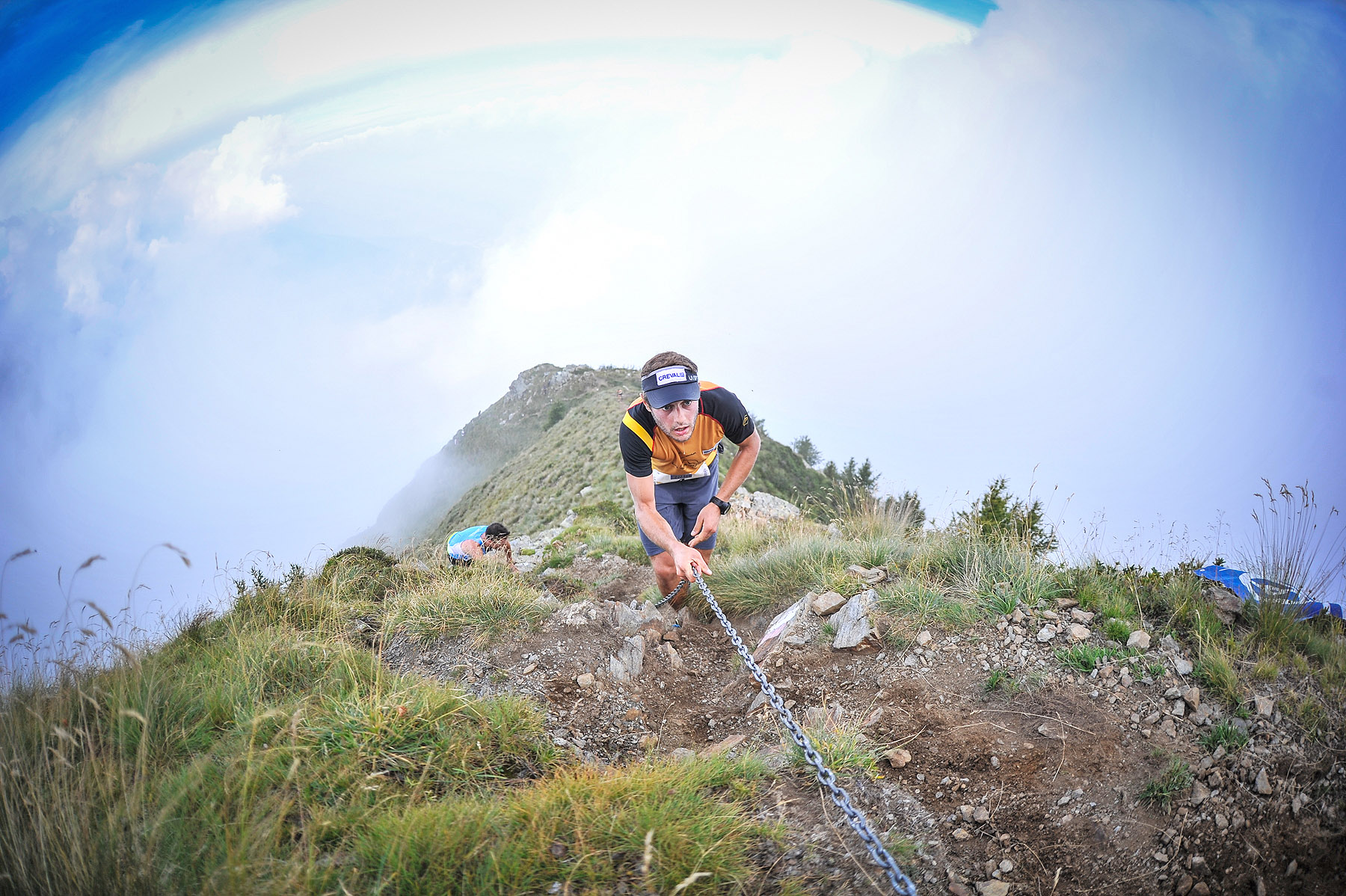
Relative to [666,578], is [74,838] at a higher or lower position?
higher

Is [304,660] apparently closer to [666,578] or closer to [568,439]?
[666,578]

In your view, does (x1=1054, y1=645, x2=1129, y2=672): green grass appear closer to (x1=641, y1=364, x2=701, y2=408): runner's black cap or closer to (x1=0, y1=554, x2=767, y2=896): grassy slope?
(x1=0, y1=554, x2=767, y2=896): grassy slope

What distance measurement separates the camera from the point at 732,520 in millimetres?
9664

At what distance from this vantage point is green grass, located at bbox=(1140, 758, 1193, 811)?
2.67 metres

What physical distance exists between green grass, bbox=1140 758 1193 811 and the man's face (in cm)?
344

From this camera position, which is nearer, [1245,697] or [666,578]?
[1245,697]

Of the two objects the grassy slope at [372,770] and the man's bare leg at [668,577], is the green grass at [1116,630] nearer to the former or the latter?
the grassy slope at [372,770]

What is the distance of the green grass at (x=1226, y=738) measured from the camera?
284 centimetres

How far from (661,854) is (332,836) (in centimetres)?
131

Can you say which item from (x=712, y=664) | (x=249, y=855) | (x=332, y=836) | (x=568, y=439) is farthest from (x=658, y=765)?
(x=568, y=439)

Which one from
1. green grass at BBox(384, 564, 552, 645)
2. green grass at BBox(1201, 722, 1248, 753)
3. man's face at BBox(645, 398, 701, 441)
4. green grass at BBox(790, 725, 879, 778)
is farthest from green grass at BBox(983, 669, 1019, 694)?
green grass at BBox(384, 564, 552, 645)

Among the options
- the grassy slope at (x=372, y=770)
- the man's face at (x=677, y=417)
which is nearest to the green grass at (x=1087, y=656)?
the grassy slope at (x=372, y=770)

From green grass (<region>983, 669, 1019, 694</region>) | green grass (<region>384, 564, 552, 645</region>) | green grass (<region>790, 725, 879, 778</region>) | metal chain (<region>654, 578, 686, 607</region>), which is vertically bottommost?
green grass (<region>983, 669, 1019, 694</region>)

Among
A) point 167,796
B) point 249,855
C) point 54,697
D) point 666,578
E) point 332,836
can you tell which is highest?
point 54,697
